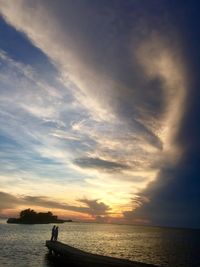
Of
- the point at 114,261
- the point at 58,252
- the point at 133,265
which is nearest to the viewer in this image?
the point at 133,265

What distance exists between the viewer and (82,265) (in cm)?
3484

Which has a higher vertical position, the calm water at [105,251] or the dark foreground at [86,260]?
the calm water at [105,251]

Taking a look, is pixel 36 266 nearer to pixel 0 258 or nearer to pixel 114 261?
pixel 0 258

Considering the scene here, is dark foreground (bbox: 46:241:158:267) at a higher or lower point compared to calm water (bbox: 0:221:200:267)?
lower

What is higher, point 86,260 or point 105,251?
point 105,251

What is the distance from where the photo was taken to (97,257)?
116 feet

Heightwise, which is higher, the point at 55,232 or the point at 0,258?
the point at 55,232

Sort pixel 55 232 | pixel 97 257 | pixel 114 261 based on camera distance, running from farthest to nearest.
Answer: pixel 55 232
pixel 97 257
pixel 114 261

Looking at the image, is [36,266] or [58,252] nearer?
[36,266]

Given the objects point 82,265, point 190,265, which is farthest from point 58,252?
point 190,265

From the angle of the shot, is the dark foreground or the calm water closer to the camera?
the dark foreground

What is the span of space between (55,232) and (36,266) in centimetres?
1539

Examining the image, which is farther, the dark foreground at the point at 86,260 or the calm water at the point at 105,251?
the calm water at the point at 105,251

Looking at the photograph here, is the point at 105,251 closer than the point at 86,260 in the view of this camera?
Result: No
